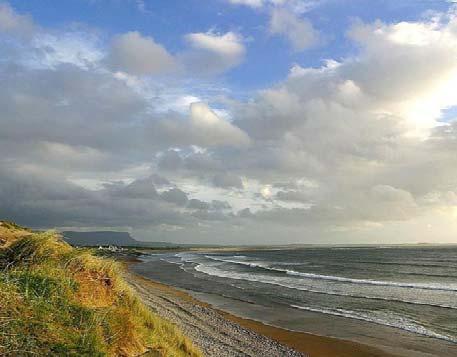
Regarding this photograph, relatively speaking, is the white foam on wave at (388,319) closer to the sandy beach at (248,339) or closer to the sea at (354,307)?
the sea at (354,307)

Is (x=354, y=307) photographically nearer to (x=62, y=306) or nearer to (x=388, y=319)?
(x=388, y=319)

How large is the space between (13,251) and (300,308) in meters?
23.7

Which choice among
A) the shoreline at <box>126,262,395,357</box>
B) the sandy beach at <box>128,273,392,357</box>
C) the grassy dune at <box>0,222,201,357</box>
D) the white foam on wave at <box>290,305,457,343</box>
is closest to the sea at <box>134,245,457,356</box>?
the white foam on wave at <box>290,305,457,343</box>

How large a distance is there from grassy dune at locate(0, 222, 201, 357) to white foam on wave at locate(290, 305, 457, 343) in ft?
49.5

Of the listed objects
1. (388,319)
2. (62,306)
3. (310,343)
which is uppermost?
(62,306)

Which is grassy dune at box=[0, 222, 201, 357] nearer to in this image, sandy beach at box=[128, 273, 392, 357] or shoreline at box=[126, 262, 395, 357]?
sandy beach at box=[128, 273, 392, 357]

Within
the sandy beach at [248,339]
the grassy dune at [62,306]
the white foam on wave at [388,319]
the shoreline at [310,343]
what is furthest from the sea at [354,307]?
the grassy dune at [62,306]

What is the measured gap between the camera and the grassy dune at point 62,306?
5969mm

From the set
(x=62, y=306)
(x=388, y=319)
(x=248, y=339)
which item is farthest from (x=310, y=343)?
(x=62, y=306)

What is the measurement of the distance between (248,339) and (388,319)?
1028 cm

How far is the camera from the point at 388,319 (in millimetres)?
25578

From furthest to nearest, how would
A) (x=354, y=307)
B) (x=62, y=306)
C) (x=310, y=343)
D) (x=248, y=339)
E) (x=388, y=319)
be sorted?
(x=354, y=307) → (x=388, y=319) → (x=310, y=343) → (x=248, y=339) → (x=62, y=306)

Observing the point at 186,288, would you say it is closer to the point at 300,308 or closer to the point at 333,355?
the point at 300,308

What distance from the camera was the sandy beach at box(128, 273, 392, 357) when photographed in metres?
18.2
